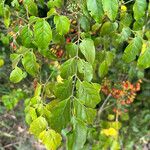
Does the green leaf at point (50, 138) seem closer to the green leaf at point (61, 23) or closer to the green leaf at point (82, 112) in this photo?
the green leaf at point (82, 112)

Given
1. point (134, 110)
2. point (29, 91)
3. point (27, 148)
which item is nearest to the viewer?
point (29, 91)

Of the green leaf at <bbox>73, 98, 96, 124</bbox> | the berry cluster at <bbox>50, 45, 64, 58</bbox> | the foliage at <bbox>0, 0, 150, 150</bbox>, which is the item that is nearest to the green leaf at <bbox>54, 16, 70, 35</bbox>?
the foliage at <bbox>0, 0, 150, 150</bbox>

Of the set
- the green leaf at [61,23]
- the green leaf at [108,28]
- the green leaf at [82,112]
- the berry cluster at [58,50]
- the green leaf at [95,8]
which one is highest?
the green leaf at [95,8]

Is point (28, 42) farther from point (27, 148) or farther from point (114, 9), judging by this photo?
point (27, 148)

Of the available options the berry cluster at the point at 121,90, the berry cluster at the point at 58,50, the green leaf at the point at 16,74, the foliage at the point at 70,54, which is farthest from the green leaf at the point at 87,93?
the berry cluster at the point at 121,90

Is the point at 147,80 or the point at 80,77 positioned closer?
the point at 80,77

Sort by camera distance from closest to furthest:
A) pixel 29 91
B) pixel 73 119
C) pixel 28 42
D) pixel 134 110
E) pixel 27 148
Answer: pixel 73 119 < pixel 28 42 < pixel 29 91 < pixel 27 148 < pixel 134 110

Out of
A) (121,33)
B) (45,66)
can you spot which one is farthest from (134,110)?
(121,33)
